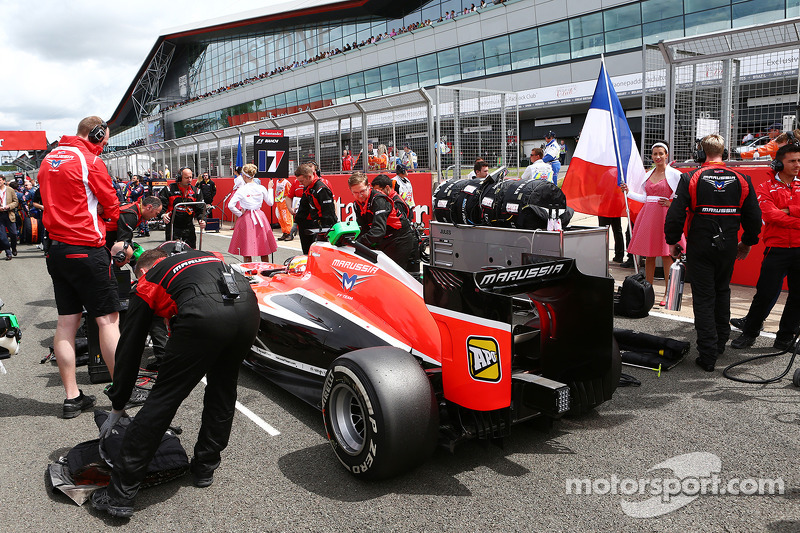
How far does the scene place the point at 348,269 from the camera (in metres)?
4.24

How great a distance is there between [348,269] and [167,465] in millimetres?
1735

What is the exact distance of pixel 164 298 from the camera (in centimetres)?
288

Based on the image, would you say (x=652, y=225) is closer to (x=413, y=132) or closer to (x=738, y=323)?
(x=738, y=323)

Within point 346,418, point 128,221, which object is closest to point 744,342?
point 346,418

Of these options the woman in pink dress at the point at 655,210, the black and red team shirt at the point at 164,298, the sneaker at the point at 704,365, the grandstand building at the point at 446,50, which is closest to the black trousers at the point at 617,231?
the woman in pink dress at the point at 655,210

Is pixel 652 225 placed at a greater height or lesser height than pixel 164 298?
lesser

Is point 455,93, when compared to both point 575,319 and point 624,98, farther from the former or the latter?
point 624,98

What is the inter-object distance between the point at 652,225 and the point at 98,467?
6.34m

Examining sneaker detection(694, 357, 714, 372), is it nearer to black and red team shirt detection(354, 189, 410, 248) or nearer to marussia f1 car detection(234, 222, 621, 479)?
marussia f1 car detection(234, 222, 621, 479)

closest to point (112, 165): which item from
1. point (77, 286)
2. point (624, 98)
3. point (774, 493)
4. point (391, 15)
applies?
point (391, 15)

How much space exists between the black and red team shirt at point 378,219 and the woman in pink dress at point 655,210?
292 centimetres

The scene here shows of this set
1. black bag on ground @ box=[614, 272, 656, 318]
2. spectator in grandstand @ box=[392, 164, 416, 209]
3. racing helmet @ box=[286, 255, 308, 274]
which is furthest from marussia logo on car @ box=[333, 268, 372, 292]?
spectator in grandstand @ box=[392, 164, 416, 209]

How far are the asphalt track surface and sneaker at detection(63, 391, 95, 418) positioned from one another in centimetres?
6
